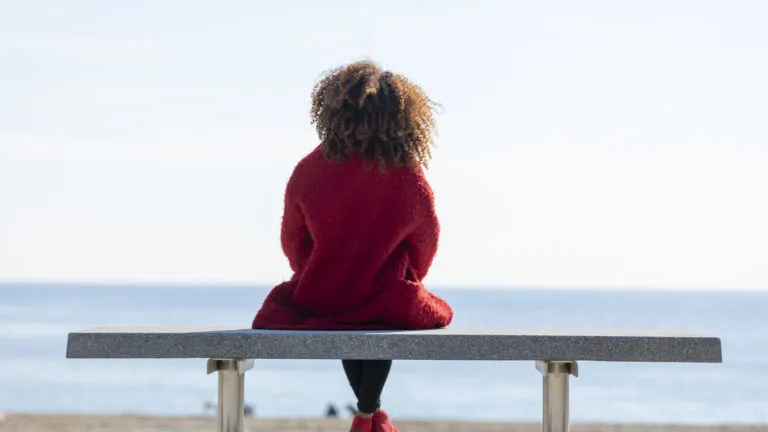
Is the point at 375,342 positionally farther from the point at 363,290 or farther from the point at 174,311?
the point at 174,311

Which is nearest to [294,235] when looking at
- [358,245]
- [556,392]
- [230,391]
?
[358,245]

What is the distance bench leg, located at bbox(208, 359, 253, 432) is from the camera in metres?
4.32

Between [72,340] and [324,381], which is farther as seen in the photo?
[324,381]

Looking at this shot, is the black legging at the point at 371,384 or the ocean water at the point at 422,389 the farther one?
the ocean water at the point at 422,389

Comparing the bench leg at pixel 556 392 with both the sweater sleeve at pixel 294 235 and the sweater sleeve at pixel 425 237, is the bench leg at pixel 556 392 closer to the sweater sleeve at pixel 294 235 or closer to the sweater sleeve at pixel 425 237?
the sweater sleeve at pixel 425 237

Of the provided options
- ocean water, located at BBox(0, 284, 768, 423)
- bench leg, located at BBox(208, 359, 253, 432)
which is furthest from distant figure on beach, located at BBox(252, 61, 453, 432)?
ocean water, located at BBox(0, 284, 768, 423)

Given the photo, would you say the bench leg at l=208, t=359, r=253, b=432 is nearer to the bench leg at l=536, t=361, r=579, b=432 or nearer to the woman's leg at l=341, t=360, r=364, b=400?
the woman's leg at l=341, t=360, r=364, b=400

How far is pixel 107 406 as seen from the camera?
32188 millimetres

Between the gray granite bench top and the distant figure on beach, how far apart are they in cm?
35

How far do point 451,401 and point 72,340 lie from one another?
32150 millimetres

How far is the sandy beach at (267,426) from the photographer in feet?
25.2

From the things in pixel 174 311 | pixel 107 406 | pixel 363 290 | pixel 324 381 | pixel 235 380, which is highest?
pixel 174 311

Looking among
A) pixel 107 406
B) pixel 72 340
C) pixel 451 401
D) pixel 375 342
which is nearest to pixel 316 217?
pixel 375 342

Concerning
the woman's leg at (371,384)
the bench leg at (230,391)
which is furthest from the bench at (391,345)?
the woman's leg at (371,384)
